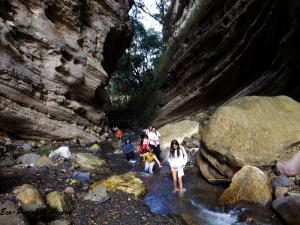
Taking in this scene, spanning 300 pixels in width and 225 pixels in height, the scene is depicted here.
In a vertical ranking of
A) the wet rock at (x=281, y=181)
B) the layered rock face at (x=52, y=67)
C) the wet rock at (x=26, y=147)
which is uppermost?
the layered rock face at (x=52, y=67)

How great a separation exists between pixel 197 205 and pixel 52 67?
36.8ft

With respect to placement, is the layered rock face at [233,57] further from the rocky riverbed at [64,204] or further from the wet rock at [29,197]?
the wet rock at [29,197]

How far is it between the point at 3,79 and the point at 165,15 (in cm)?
3241

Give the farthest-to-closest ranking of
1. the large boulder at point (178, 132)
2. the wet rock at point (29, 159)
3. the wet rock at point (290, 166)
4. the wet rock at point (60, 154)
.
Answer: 1. the large boulder at point (178, 132)
2. the wet rock at point (60, 154)
3. the wet rock at point (29, 159)
4. the wet rock at point (290, 166)

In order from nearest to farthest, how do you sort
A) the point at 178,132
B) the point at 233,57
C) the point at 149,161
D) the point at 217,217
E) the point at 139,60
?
the point at 217,217 → the point at 149,161 → the point at 178,132 → the point at 233,57 → the point at 139,60

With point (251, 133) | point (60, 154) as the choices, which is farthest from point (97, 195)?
point (60, 154)

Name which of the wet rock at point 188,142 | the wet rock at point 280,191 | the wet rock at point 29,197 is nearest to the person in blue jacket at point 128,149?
the wet rock at point 188,142

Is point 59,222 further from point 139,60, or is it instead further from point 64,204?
point 139,60

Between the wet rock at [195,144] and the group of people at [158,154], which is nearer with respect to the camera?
the group of people at [158,154]

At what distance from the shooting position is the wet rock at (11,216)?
19.1 feet

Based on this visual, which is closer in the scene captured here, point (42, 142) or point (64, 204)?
point (64, 204)

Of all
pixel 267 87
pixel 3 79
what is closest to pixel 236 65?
pixel 267 87

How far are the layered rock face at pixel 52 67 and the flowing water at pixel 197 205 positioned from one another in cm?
644

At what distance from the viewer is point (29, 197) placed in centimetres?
732
